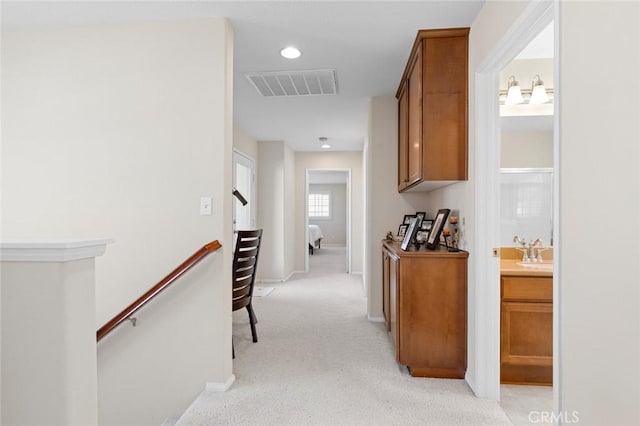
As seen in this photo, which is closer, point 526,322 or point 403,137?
point 526,322

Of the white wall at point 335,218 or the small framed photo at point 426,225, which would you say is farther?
the white wall at point 335,218

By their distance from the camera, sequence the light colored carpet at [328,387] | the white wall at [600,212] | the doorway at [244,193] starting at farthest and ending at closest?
the doorway at [244,193] < the light colored carpet at [328,387] < the white wall at [600,212]

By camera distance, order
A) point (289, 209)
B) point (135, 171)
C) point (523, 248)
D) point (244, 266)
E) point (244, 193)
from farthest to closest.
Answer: point (289, 209)
point (244, 193)
point (244, 266)
point (523, 248)
point (135, 171)

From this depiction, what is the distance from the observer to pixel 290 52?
8.80 feet

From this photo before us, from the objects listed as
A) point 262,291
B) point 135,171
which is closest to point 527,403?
point 135,171

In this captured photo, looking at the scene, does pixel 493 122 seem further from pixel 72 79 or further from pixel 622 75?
pixel 72 79

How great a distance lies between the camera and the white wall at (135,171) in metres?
2.23

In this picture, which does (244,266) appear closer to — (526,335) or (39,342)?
(39,342)

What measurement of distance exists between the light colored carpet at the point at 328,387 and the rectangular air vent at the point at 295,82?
234 cm

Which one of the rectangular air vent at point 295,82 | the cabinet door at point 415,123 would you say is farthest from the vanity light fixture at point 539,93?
the rectangular air vent at point 295,82

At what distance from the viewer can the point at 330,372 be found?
2479 millimetres

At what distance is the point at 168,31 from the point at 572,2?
2.19m

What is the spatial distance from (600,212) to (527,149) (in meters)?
1.79

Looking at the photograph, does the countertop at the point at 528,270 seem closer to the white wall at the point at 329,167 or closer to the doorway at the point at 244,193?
the doorway at the point at 244,193
